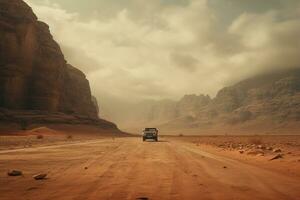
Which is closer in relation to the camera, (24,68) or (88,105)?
(24,68)

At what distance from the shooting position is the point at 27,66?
109625 mm

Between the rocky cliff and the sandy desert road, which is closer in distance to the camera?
Answer: the sandy desert road

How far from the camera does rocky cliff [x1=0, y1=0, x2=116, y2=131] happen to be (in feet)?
336

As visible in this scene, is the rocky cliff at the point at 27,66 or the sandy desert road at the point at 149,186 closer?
the sandy desert road at the point at 149,186

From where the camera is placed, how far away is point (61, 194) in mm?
7852

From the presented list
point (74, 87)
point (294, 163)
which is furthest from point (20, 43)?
point (294, 163)

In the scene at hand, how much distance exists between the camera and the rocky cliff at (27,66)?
4033 inches

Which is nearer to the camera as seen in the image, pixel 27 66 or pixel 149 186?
pixel 149 186

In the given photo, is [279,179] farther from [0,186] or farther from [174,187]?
[0,186]

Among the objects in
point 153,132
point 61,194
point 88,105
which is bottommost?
point 61,194

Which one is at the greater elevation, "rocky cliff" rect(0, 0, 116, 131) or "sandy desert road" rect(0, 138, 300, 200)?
"rocky cliff" rect(0, 0, 116, 131)

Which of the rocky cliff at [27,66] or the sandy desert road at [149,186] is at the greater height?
the rocky cliff at [27,66]

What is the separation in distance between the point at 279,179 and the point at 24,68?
346ft

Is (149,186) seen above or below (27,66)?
below
